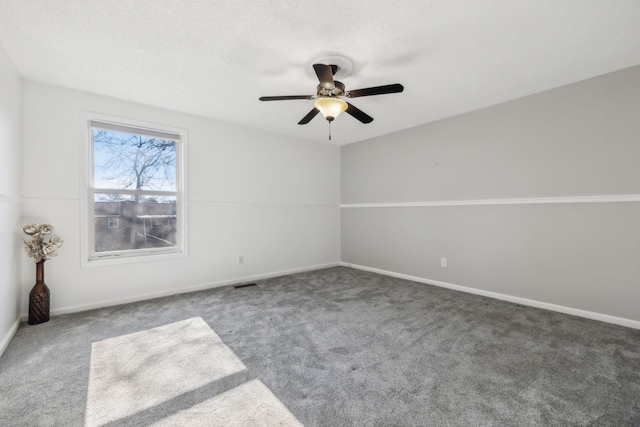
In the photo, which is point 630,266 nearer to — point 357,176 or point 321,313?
point 321,313

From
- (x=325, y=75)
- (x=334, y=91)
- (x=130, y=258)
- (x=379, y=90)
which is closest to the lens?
(x=325, y=75)

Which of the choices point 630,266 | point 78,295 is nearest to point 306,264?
point 78,295

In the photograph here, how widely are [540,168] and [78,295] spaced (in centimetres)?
513

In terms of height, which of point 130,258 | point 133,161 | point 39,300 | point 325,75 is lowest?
point 39,300

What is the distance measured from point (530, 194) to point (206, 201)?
3.95 m

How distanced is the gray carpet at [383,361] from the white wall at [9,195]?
266mm

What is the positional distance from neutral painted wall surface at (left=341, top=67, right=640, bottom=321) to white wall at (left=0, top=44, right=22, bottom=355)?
4293mm

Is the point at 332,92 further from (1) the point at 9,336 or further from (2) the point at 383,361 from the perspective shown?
(1) the point at 9,336

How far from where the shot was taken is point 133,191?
334 cm

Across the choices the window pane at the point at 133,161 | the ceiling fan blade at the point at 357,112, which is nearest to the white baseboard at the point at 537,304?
the ceiling fan blade at the point at 357,112

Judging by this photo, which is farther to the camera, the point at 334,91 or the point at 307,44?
the point at 334,91

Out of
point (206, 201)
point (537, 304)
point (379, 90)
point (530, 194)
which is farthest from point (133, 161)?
point (537, 304)

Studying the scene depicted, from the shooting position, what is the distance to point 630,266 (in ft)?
8.38

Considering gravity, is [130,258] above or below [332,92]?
below
